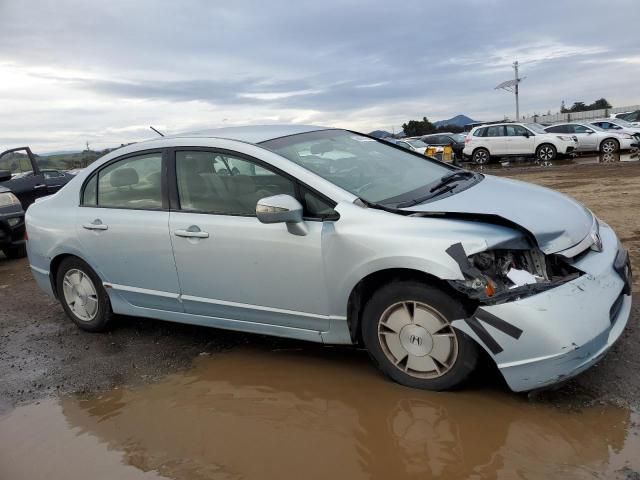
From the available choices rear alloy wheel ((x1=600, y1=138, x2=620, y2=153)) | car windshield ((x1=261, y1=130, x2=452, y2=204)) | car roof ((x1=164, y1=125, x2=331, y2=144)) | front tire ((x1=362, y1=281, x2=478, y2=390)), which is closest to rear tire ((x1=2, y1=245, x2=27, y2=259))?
car roof ((x1=164, y1=125, x2=331, y2=144))

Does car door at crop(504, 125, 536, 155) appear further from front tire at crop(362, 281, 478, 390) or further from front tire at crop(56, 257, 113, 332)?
front tire at crop(362, 281, 478, 390)

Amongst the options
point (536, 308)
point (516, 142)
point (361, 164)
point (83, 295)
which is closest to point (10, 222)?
point (83, 295)

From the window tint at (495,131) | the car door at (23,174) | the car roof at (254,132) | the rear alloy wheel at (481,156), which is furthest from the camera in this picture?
the rear alloy wheel at (481,156)

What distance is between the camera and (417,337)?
323 centimetres

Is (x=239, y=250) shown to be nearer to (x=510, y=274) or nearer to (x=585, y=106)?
(x=510, y=274)

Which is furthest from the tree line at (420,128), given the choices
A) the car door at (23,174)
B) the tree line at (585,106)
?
the car door at (23,174)

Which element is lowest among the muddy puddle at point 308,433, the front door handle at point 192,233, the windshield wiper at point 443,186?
the muddy puddle at point 308,433

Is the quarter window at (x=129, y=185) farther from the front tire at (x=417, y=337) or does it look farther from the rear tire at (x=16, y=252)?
the rear tire at (x=16, y=252)

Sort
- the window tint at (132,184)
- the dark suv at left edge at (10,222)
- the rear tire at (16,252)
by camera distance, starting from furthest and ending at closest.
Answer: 1. the rear tire at (16,252)
2. the dark suv at left edge at (10,222)
3. the window tint at (132,184)

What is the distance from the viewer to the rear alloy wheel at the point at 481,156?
21922 millimetres

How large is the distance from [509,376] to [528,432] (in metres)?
0.28

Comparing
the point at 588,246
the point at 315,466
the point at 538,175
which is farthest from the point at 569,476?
the point at 538,175

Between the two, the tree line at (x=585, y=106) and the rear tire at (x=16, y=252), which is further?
the tree line at (x=585, y=106)

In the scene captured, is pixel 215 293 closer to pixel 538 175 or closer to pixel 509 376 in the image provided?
pixel 509 376
